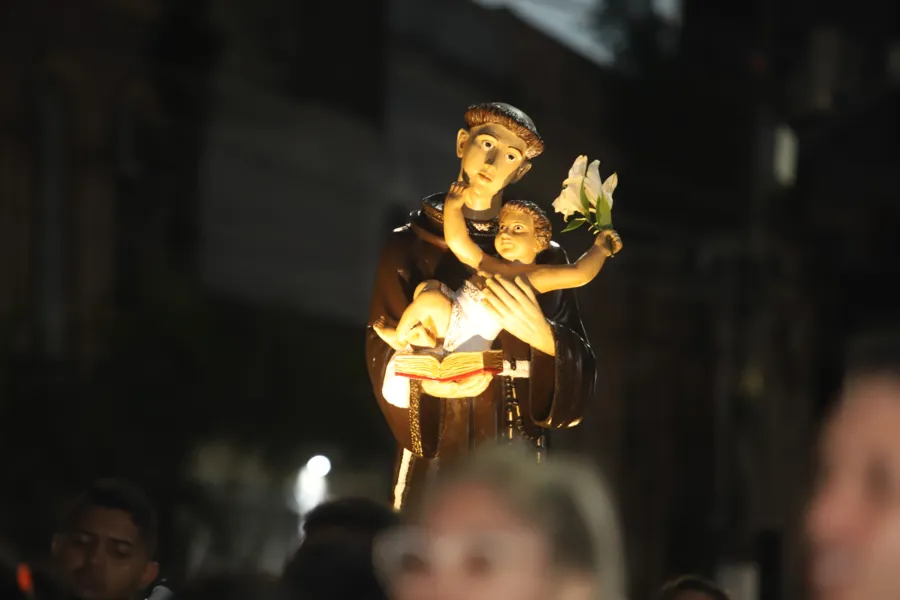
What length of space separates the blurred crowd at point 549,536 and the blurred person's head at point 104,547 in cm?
74

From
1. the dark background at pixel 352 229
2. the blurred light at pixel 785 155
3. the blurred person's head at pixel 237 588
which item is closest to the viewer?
the blurred person's head at pixel 237 588

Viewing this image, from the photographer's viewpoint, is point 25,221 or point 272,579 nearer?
point 272,579

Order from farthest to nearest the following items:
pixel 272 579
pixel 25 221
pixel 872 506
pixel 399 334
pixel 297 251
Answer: pixel 297 251 < pixel 25 221 < pixel 399 334 < pixel 272 579 < pixel 872 506

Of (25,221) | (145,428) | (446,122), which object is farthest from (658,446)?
(25,221)

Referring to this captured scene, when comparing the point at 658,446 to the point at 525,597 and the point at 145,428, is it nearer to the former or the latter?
the point at 145,428

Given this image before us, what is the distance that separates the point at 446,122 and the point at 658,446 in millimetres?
3498

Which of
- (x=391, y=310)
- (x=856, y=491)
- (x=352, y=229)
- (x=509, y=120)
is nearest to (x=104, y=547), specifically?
(x=391, y=310)

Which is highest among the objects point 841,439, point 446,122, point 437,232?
point 446,122

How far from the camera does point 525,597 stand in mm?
1732

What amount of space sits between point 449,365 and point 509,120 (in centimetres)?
58

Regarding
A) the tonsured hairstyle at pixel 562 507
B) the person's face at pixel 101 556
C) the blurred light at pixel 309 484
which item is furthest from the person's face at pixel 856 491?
the blurred light at pixel 309 484

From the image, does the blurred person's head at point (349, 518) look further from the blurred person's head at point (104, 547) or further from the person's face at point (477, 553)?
the person's face at point (477, 553)

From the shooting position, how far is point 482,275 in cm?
288

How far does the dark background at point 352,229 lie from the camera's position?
10023 mm
